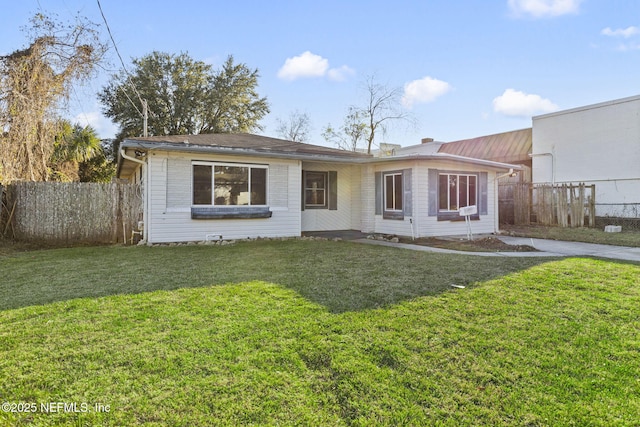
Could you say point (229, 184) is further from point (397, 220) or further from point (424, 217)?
point (424, 217)

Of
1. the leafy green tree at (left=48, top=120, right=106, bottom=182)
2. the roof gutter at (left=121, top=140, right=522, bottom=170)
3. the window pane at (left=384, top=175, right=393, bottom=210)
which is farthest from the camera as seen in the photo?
the leafy green tree at (left=48, top=120, right=106, bottom=182)

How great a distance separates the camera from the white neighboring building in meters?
14.1

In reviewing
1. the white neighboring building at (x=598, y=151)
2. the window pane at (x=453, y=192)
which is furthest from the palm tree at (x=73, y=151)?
the white neighboring building at (x=598, y=151)

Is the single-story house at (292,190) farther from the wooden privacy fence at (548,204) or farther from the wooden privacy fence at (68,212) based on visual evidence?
the wooden privacy fence at (548,204)

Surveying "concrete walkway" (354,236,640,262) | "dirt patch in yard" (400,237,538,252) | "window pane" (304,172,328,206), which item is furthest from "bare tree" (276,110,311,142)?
"concrete walkway" (354,236,640,262)

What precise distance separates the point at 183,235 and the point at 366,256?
4816 mm

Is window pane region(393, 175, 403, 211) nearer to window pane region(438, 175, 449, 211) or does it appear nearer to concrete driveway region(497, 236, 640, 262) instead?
window pane region(438, 175, 449, 211)

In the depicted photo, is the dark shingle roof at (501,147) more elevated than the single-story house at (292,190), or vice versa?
the dark shingle roof at (501,147)

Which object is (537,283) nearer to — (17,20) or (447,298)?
(447,298)

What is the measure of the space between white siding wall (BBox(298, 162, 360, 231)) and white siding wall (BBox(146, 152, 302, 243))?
1495 mm

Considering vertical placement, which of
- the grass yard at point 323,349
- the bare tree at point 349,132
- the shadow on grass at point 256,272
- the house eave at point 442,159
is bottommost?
the grass yard at point 323,349

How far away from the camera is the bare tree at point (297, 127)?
97.9 feet

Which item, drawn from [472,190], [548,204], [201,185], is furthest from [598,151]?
[201,185]

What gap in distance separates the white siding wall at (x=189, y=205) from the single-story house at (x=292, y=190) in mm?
24
